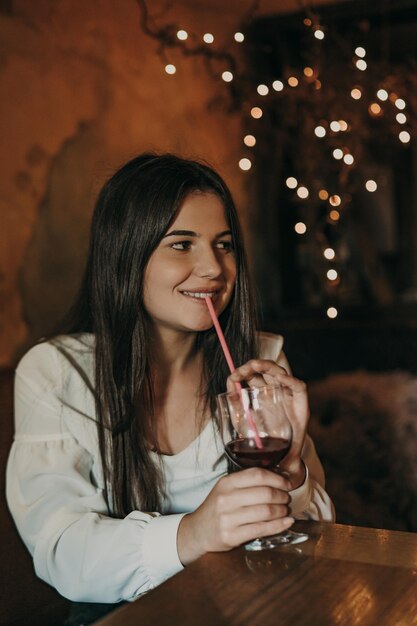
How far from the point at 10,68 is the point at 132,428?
1.48 meters

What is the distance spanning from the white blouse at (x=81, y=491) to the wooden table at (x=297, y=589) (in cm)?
21

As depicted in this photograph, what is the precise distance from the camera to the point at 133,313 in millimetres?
1790

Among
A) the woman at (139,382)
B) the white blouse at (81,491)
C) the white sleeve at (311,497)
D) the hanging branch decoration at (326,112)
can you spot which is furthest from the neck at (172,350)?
the hanging branch decoration at (326,112)

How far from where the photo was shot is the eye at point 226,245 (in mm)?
1800

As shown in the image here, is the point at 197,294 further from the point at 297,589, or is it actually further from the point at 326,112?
the point at 326,112

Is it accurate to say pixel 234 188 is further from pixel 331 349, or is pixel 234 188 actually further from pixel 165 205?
pixel 165 205

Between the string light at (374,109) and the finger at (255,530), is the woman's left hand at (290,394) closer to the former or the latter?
the finger at (255,530)

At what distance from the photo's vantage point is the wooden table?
102 cm

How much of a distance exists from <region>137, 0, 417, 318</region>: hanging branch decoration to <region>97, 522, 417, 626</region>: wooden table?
2242 mm

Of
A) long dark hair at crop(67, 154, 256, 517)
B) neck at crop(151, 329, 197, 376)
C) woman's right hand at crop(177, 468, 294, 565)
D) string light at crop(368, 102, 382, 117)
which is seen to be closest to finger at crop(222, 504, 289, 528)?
woman's right hand at crop(177, 468, 294, 565)

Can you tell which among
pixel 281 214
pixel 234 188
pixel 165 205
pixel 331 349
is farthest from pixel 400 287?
pixel 165 205

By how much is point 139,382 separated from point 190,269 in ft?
0.87

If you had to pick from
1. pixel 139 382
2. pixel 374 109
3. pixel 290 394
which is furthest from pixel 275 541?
pixel 374 109

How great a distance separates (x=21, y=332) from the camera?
283 cm
